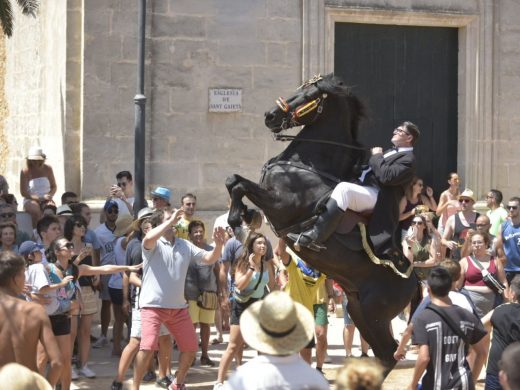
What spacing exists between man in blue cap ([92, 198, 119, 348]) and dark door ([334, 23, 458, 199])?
4.34 m

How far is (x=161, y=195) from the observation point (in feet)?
38.8

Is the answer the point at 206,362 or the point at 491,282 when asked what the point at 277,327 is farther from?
the point at 491,282

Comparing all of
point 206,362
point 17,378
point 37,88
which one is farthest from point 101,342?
point 17,378

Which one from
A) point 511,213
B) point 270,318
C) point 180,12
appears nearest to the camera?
point 270,318

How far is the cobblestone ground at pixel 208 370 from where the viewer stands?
34.6ft

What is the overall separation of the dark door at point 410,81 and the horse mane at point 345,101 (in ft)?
20.0

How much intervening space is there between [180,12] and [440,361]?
8.39m

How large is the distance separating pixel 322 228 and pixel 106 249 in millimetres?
4316

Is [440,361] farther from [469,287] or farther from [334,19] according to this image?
[334,19]

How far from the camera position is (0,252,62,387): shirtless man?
20.9 ft

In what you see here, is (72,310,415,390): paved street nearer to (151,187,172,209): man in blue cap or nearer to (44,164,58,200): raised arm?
(151,187,172,209): man in blue cap

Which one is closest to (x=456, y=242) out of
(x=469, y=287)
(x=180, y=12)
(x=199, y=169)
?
(x=469, y=287)

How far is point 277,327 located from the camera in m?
5.00

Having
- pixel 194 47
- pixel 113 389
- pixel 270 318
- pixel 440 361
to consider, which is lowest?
pixel 113 389
